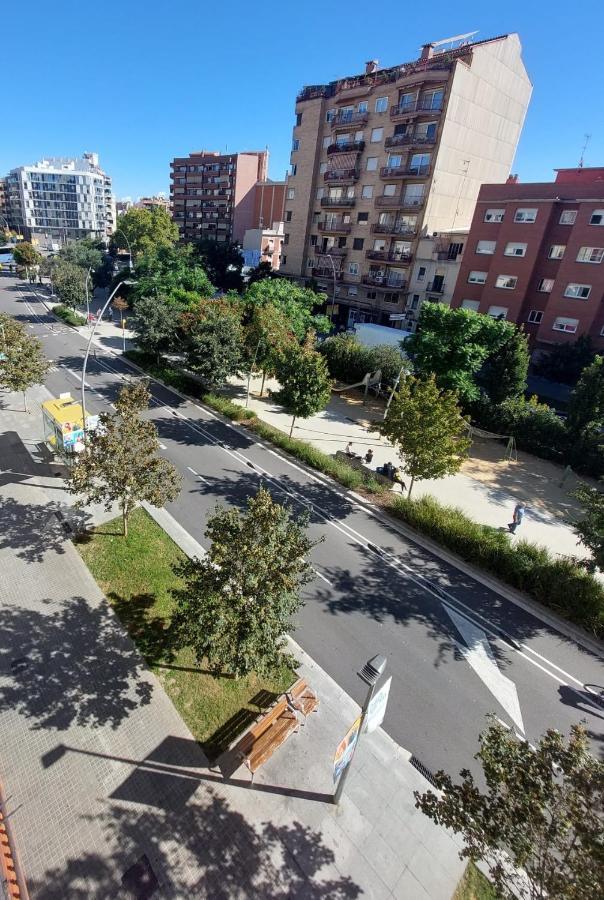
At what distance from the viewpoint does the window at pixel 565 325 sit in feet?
99.2

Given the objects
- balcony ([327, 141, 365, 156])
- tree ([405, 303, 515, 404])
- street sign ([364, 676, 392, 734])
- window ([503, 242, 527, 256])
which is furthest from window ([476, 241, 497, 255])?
street sign ([364, 676, 392, 734])

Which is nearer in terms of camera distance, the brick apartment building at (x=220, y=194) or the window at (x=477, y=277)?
the window at (x=477, y=277)

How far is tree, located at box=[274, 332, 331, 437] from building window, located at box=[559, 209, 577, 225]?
23937 millimetres

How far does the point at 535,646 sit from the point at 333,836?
7265 mm

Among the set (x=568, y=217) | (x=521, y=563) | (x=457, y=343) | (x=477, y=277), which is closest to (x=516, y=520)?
(x=521, y=563)

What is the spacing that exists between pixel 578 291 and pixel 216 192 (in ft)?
241

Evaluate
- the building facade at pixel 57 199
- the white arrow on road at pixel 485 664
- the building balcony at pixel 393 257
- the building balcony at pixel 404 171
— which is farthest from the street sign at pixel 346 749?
the building facade at pixel 57 199

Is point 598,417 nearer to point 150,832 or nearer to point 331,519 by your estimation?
point 331,519

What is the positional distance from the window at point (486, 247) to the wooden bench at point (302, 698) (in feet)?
117

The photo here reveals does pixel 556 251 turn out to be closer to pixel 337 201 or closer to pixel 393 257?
pixel 393 257

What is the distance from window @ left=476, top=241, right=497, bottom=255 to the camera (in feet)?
111

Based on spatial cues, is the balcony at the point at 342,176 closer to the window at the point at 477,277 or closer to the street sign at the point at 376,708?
the window at the point at 477,277

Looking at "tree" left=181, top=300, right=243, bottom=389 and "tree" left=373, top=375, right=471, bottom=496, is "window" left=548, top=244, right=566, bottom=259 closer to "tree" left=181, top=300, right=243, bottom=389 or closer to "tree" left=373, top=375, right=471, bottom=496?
"tree" left=373, top=375, right=471, bottom=496

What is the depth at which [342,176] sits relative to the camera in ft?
136
